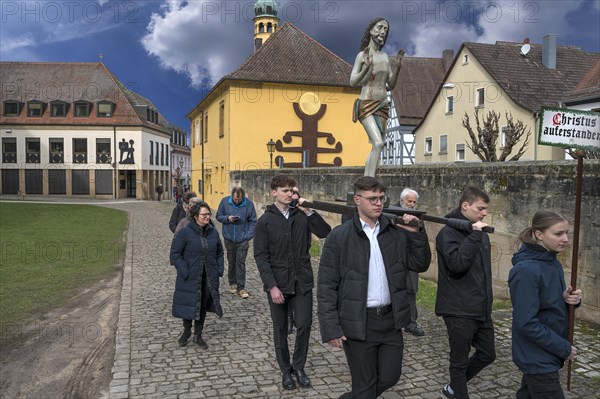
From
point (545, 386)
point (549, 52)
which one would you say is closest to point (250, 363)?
point (545, 386)

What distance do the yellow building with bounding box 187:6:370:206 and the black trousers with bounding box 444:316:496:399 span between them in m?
22.4

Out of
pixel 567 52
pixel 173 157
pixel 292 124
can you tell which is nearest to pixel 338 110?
pixel 292 124

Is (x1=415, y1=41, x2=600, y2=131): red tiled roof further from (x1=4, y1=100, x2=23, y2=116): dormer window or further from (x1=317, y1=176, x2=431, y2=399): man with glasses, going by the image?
(x1=4, y1=100, x2=23, y2=116): dormer window

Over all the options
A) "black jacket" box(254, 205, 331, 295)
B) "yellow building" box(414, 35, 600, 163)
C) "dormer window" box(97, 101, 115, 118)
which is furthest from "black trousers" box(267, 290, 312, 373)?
"dormer window" box(97, 101, 115, 118)

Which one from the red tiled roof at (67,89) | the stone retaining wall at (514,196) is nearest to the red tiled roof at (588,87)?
the stone retaining wall at (514,196)

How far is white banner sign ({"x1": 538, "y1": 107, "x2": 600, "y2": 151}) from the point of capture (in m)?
4.28

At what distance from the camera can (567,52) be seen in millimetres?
33094

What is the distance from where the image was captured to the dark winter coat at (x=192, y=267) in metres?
6.45

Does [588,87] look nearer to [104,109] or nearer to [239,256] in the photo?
[239,256]

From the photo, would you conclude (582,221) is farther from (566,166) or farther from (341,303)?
(341,303)

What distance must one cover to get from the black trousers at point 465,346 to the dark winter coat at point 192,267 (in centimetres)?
313

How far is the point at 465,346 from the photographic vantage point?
4.32 meters

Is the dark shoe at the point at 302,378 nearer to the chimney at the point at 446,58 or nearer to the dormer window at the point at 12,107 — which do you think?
the chimney at the point at 446,58

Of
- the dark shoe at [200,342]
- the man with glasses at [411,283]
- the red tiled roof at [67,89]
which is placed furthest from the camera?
the red tiled roof at [67,89]
